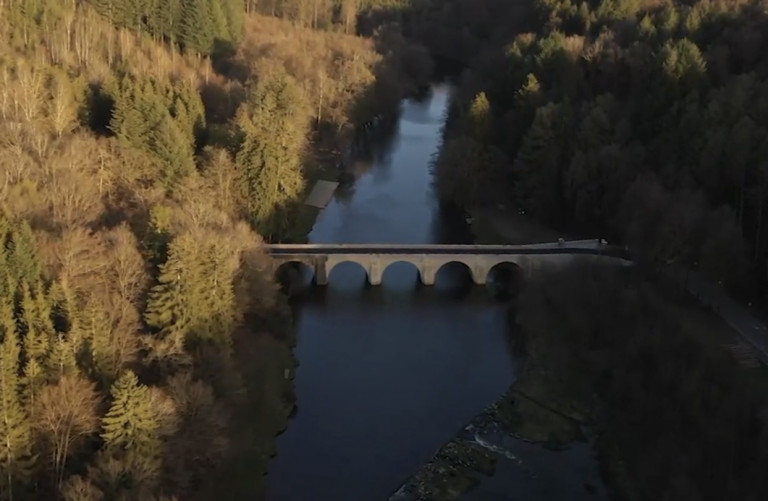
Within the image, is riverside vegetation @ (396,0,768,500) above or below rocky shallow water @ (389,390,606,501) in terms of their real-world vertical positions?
above

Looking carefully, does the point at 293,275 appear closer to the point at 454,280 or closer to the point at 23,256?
the point at 454,280

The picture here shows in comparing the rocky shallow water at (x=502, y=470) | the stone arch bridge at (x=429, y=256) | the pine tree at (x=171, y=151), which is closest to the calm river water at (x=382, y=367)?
the rocky shallow water at (x=502, y=470)

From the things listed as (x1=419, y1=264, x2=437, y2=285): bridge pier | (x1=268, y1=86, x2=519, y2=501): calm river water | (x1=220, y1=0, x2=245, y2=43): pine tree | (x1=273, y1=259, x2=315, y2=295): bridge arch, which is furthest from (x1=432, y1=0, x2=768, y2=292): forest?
(x1=220, y1=0, x2=245, y2=43): pine tree

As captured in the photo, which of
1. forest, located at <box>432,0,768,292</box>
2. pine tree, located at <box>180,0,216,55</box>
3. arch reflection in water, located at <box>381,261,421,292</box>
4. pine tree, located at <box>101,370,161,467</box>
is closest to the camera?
pine tree, located at <box>101,370,161,467</box>

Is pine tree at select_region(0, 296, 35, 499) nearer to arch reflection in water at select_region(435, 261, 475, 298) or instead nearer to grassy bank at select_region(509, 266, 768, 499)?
grassy bank at select_region(509, 266, 768, 499)

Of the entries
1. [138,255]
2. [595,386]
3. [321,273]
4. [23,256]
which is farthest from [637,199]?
[23,256]

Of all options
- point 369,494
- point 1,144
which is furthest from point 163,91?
point 369,494

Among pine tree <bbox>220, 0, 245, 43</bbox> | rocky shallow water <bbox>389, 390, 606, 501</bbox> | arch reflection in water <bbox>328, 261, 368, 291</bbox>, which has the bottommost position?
arch reflection in water <bbox>328, 261, 368, 291</bbox>

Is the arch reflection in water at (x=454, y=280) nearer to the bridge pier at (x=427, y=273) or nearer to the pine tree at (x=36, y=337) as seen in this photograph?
the bridge pier at (x=427, y=273)
